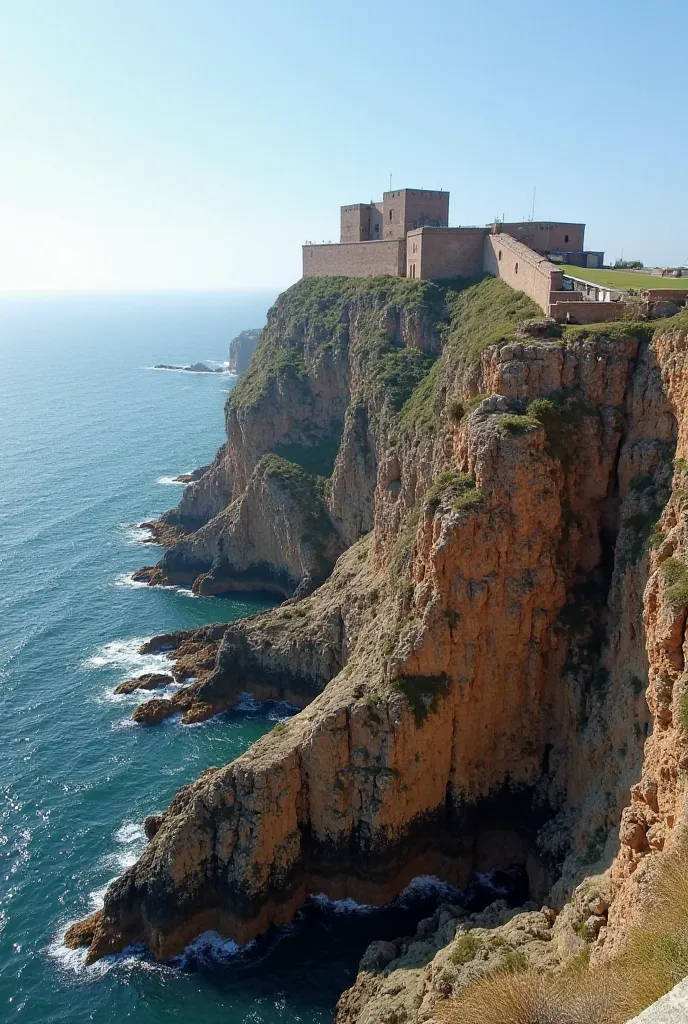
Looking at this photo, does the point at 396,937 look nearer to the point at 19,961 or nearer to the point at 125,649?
the point at 19,961

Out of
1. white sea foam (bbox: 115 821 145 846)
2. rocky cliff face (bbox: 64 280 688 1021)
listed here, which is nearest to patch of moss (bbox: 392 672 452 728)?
rocky cliff face (bbox: 64 280 688 1021)

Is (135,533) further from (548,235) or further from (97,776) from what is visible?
(548,235)

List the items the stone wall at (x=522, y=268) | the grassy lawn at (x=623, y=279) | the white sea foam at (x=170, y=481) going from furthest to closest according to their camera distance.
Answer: the white sea foam at (x=170, y=481), the stone wall at (x=522, y=268), the grassy lawn at (x=623, y=279)

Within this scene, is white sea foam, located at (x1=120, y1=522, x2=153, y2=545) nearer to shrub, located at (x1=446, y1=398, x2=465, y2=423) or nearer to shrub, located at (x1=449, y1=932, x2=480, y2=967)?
shrub, located at (x1=446, y1=398, x2=465, y2=423)

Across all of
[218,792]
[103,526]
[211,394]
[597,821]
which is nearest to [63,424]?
[211,394]

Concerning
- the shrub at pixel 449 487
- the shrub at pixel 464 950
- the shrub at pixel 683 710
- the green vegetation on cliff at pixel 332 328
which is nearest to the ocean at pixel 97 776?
the shrub at pixel 464 950

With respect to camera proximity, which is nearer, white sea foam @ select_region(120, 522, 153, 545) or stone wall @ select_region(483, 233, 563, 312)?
stone wall @ select_region(483, 233, 563, 312)

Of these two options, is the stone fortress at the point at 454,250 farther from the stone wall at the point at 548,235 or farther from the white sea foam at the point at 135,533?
the white sea foam at the point at 135,533
